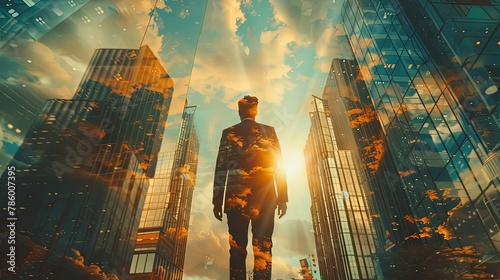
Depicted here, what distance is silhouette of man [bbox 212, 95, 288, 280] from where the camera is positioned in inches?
149

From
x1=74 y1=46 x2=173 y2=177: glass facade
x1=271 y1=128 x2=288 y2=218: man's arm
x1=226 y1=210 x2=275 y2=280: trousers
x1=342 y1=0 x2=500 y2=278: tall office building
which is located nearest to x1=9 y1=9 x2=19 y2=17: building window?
x1=271 y1=128 x2=288 y2=218: man's arm

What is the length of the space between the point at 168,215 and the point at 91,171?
60.8 ft

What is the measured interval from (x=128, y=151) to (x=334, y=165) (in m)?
40.9

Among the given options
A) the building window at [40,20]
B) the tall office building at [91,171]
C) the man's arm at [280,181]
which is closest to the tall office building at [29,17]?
the building window at [40,20]

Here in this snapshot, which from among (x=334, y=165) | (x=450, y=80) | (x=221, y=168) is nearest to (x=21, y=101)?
(x=221, y=168)

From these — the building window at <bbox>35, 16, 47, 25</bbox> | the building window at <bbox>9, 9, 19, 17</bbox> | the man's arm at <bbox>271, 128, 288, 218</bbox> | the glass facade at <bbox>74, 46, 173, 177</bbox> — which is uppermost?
the glass facade at <bbox>74, 46, 173, 177</bbox>

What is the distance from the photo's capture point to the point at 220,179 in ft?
14.9

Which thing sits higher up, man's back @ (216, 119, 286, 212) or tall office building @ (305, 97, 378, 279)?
tall office building @ (305, 97, 378, 279)

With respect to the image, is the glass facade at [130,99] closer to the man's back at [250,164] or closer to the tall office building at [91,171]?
the tall office building at [91,171]

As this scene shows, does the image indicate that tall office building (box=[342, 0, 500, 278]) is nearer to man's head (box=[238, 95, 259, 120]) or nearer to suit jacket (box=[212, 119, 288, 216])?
suit jacket (box=[212, 119, 288, 216])

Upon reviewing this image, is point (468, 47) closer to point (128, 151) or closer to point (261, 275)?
point (261, 275)

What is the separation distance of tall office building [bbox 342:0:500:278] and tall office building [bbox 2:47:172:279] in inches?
1016

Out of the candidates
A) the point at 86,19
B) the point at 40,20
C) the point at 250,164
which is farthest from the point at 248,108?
the point at 86,19

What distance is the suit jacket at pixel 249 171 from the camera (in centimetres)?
415
